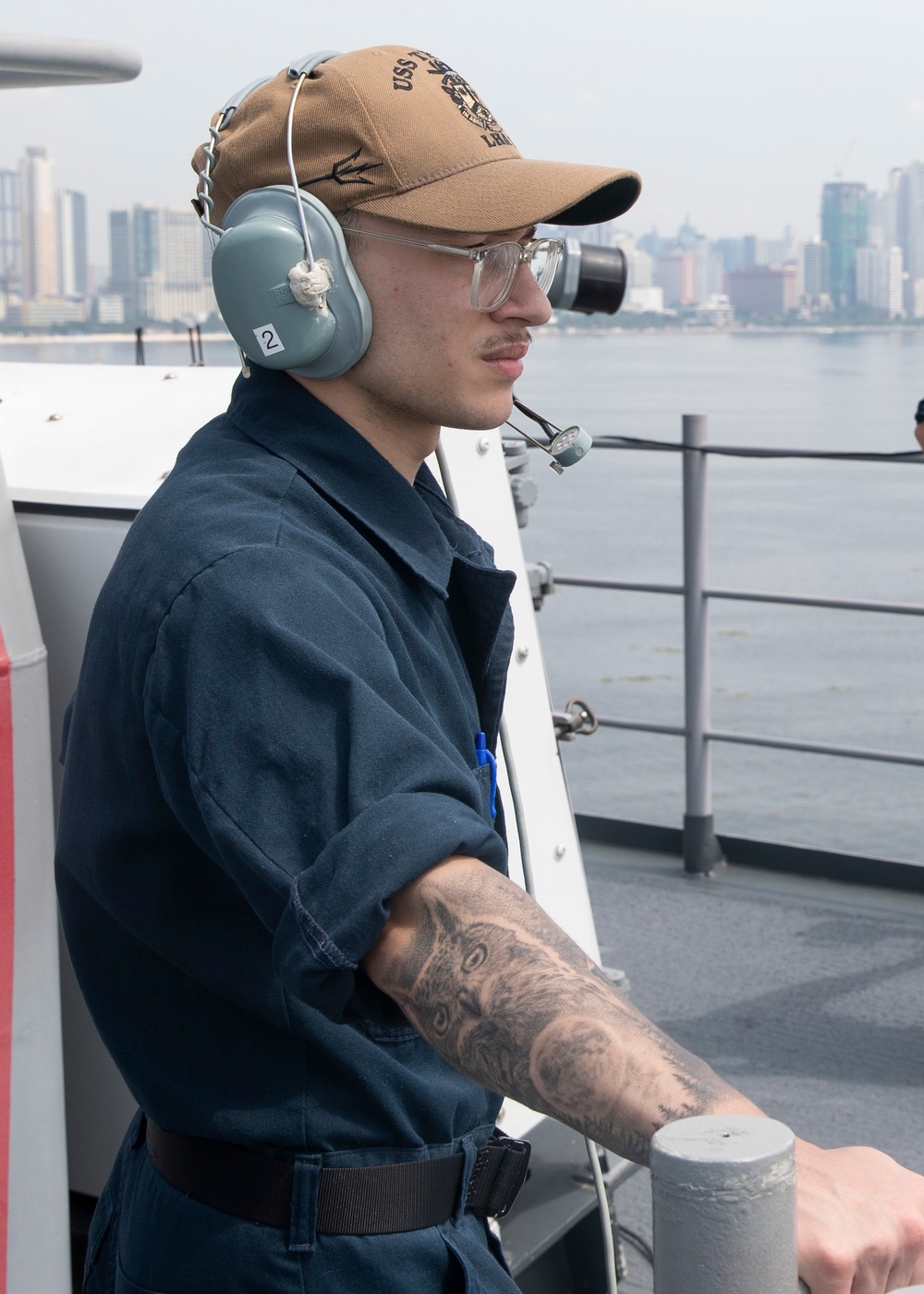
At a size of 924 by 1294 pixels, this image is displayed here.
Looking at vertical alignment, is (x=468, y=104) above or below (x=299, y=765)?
above

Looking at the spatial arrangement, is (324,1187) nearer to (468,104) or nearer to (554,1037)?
(554,1037)

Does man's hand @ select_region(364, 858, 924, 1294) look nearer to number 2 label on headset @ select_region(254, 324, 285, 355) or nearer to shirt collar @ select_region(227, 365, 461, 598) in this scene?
shirt collar @ select_region(227, 365, 461, 598)

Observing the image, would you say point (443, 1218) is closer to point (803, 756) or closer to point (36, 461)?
point (36, 461)

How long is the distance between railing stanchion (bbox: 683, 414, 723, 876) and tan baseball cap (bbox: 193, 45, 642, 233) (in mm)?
2664

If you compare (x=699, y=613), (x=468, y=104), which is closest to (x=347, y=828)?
(x=468, y=104)

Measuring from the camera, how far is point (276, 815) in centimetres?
87

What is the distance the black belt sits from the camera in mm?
1053

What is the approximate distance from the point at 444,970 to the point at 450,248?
544 millimetres

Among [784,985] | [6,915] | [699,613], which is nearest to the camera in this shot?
[6,915]

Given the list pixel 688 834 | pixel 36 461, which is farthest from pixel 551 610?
pixel 36 461

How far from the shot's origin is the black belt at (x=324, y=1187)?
1.05 metres

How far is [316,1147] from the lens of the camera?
3.46 ft

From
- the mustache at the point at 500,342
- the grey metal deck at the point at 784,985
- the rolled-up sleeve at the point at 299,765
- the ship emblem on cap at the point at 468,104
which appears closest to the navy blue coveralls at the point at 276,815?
the rolled-up sleeve at the point at 299,765

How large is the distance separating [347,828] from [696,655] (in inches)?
122
